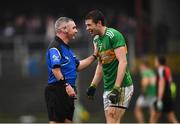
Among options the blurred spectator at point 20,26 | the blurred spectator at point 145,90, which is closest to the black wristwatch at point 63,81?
the blurred spectator at point 145,90

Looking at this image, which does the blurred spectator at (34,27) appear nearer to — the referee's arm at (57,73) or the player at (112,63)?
the player at (112,63)

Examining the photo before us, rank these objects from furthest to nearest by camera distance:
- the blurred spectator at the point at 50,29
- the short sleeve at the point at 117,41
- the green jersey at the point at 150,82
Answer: the blurred spectator at the point at 50,29 → the green jersey at the point at 150,82 → the short sleeve at the point at 117,41

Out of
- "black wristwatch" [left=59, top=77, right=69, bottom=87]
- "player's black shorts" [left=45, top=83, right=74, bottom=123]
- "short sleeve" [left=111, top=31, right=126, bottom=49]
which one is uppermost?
"short sleeve" [left=111, top=31, right=126, bottom=49]

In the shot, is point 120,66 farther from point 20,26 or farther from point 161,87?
point 20,26

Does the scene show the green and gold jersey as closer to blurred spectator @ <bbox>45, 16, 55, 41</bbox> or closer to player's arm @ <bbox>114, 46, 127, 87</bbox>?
player's arm @ <bbox>114, 46, 127, 87</bbox>

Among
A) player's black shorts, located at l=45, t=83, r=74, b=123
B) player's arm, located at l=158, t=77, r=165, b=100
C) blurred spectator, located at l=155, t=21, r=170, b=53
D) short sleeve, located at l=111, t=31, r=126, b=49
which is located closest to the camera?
short sleeve, located at l=111, t=31, r=126, b=49

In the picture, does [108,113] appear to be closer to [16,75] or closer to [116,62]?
[116,62]

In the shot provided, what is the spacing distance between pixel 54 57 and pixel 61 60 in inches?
6.2

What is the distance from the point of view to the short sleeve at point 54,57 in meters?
11.9

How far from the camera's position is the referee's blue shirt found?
39.1 feet

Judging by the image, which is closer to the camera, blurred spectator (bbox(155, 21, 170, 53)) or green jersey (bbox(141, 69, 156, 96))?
green jersey (bbox(141, 69, 156, 96))

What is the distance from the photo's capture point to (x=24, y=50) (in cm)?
2434

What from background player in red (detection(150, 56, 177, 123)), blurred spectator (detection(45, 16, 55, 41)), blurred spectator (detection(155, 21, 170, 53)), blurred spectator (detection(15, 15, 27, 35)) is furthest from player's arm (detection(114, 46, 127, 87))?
blurred spectator (detection(15, 15, 27, 35))

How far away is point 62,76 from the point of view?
11945mm
